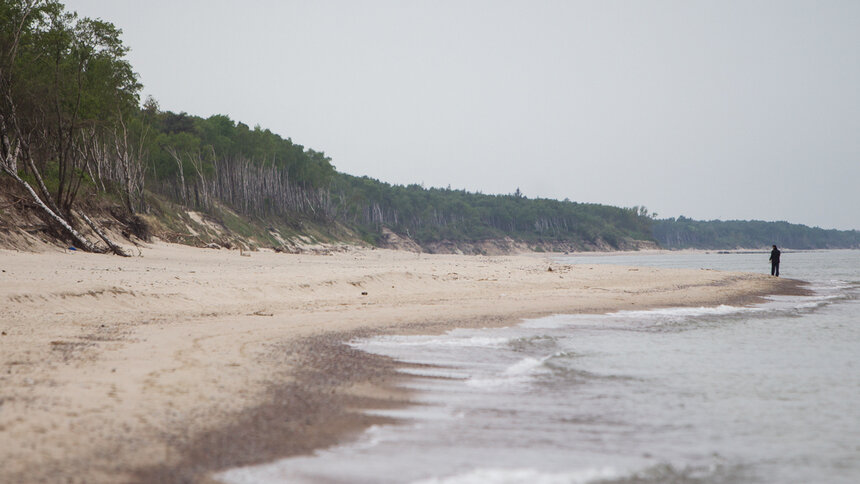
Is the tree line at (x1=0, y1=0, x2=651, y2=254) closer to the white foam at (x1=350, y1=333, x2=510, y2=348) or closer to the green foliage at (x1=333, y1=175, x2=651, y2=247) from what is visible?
the green foliage at (x1=333, y1=175, x2=651, y2=247)

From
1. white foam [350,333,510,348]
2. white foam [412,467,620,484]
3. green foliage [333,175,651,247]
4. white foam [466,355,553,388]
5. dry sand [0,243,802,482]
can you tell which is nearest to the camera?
white foam [412,467,620,484]

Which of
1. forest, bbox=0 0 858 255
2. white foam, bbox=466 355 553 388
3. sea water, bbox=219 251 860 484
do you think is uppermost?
forest, bbox=0 0 858 255

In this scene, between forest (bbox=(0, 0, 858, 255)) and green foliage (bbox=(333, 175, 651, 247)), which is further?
green foliage (bbox=(333, 175, 651, 247))

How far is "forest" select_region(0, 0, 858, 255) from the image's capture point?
21.1 metres

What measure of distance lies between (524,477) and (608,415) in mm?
1697

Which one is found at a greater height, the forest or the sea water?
the forest

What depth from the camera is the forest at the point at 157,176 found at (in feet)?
69.1

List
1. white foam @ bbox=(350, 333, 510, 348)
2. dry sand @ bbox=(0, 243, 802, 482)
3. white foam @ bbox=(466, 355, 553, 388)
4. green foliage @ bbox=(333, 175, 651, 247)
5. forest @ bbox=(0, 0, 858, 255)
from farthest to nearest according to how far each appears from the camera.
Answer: green foliage @ bbox=(333, 175, 651, 247)
forest @ bbox=(0, 0, 858, 255)
white foam @ bbox=(350, 333, 510, 348)
white foam @ bbox=(466, 355, 553, 388)
dry sand @ bbox=(0, 243, 802, 482)

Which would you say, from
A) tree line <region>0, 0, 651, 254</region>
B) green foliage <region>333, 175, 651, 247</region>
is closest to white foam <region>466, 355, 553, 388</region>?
tree line <region>0, 0, 651, 254</region>

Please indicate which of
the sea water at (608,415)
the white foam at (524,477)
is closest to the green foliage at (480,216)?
the sea water at (608,415)

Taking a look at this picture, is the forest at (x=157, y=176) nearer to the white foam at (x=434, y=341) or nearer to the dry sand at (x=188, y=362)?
the dry sand at (x=188, y=362)

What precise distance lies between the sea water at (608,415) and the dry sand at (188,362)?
522 mm

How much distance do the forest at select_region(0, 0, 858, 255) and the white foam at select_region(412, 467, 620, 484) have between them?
19445 mm

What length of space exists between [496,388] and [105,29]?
2522 cm
